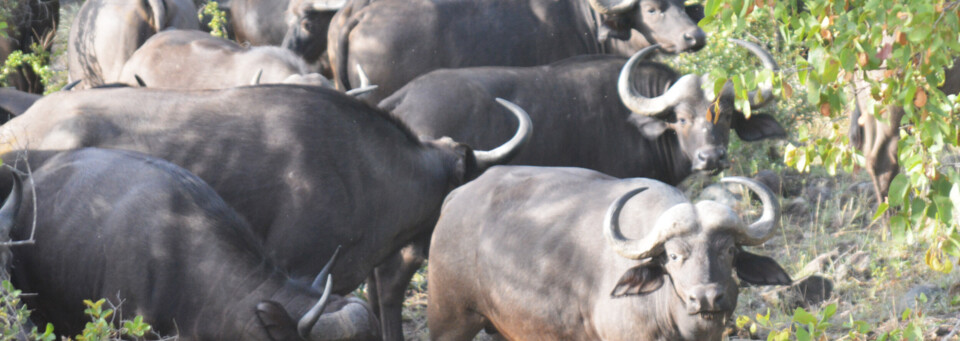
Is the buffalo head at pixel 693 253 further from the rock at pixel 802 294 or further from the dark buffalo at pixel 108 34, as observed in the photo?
the dark buffalo at pixel 108 34

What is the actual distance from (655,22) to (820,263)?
89.6 inches

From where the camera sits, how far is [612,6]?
355 inches

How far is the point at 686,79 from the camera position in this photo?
764 centimetres

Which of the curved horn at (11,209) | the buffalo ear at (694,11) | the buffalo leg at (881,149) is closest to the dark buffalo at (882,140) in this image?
the buffalo leg at (881,149)

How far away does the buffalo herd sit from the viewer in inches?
198

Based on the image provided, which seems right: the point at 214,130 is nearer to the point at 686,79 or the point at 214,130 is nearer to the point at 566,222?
the point at 566,222

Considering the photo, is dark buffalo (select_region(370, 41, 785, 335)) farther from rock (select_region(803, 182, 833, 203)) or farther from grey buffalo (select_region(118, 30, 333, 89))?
grey buffalo (select_region(118, 30, 333, 89))

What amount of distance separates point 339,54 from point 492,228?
371cm

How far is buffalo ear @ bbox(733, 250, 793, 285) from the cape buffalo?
5.14 feet

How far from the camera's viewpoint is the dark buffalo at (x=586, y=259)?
4859mm

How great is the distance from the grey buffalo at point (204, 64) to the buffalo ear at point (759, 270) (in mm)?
5050

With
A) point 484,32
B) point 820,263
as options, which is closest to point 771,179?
point 820,263

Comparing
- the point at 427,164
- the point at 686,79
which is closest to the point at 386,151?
the point at 427,164

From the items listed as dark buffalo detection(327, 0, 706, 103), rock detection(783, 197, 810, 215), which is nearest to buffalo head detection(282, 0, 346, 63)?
dark buffalo detection(327, 0, 706, 103)
